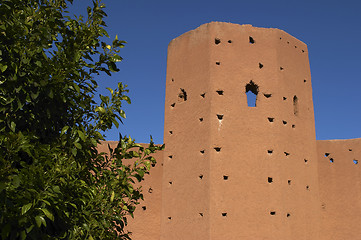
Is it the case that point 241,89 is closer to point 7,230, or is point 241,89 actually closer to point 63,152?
point 63,152

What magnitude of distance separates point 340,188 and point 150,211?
5.61m

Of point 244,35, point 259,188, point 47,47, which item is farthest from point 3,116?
point 244,35

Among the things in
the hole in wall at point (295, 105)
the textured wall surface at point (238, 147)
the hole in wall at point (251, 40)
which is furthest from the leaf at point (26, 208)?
the hole in wall at point (295, 105)

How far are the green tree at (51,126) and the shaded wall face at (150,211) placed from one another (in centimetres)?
723

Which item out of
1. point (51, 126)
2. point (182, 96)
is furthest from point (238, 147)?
point (51, 126)

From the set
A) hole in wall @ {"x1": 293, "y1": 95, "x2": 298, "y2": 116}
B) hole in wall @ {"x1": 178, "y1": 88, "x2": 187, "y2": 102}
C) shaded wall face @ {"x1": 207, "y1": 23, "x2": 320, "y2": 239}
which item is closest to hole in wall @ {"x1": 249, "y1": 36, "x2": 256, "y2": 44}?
shaded wall face @ {"x1": 207, "y1": 23, "x2": 320, "y2": 239}

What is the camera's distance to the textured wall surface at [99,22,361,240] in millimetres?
8664

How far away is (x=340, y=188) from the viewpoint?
37.2 ft

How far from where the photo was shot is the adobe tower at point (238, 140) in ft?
28.3

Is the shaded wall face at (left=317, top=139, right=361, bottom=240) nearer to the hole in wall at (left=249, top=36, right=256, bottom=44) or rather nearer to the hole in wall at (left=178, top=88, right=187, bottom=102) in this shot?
the hole in wall at (left=249, top=36, right=256, bottom=44)

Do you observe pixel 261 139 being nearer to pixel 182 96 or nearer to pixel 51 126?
pixel 182 96

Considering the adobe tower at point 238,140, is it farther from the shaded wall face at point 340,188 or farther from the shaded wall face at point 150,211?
the shaded wall face at point 340,188

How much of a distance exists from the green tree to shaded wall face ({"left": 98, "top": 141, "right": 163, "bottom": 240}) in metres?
7.23

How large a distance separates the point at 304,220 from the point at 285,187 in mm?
1059
